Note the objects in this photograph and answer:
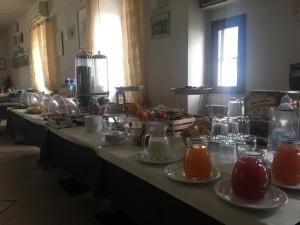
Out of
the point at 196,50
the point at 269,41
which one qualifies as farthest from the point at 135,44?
the point at 269,41

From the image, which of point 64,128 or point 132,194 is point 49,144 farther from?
point 132,194

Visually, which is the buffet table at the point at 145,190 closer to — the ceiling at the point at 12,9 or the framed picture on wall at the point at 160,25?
the framed picture on wall at the point at 160,25

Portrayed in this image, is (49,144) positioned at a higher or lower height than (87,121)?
lower

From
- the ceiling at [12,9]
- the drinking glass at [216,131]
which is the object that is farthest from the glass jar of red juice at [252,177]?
the ceiling at [12,9]

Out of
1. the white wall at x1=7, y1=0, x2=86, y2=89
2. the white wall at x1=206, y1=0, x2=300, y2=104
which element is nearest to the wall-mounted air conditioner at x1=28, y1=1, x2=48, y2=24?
the white wall at x1=7, y1=0, x2=86, y2=89

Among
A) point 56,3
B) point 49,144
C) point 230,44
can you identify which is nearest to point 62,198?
point 49,144

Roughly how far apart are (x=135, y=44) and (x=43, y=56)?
3.55 metres

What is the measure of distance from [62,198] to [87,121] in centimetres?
81

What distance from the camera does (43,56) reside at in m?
6.02

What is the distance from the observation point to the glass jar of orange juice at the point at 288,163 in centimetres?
83

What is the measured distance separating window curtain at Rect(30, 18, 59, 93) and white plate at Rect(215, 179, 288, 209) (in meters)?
5.23

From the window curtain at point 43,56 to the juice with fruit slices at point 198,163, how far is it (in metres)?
5.10

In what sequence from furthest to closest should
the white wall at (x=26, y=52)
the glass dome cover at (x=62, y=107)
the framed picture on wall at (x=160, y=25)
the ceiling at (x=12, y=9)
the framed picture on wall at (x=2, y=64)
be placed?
the framed picture on wall at (x=2, y=64) < the white wall at (x=26, y=52) < the ceiling at (x=12, y=9) < the framed picture on wall at (x=160, y=25) < the glass dome cover at (x=62, y=107)

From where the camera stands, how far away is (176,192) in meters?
0.89
